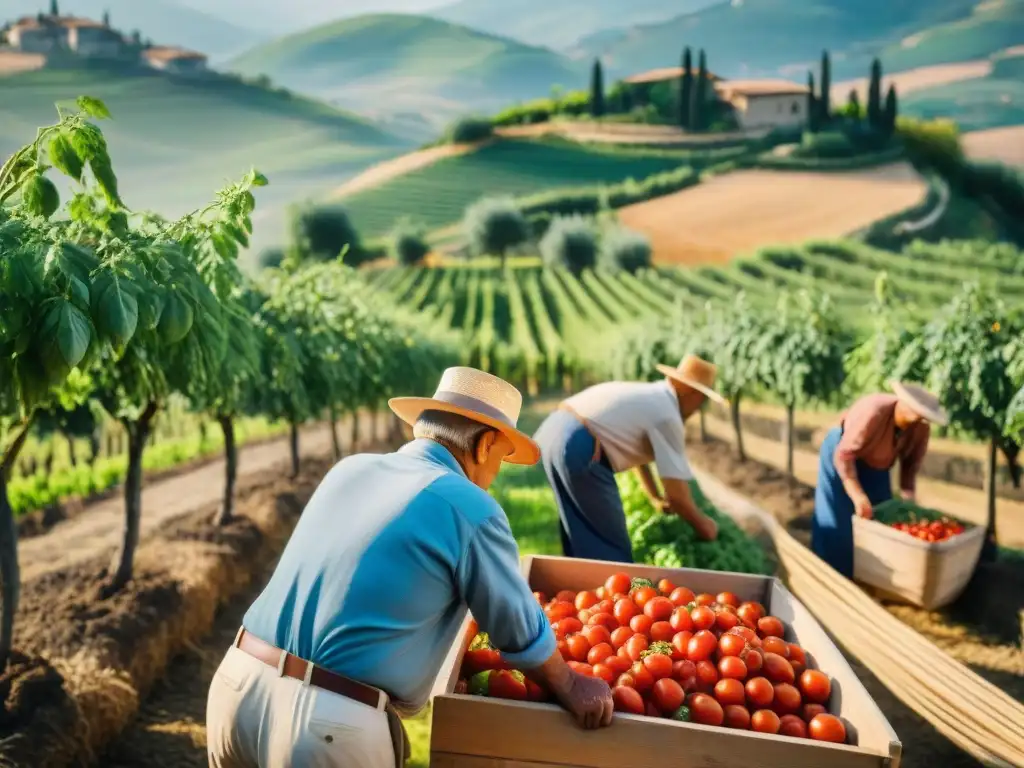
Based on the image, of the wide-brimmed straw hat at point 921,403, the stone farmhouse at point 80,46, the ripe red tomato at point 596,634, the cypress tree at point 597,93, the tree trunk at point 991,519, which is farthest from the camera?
→ the cypress tree at point 597,93

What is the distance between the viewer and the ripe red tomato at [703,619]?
10.3 feet

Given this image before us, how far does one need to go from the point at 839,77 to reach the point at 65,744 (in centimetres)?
2398

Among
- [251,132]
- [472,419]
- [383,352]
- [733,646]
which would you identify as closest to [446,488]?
[472,419]

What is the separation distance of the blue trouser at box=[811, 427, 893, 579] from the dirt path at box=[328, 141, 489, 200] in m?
18.8

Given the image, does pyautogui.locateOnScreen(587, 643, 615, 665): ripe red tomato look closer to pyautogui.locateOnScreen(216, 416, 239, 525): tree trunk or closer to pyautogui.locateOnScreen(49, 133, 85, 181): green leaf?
pyautogui.locateOnScreen(49, 133, 85, 181): green leaf

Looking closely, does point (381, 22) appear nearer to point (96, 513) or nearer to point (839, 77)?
point (839, 77)

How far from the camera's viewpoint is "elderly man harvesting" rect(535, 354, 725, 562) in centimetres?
444

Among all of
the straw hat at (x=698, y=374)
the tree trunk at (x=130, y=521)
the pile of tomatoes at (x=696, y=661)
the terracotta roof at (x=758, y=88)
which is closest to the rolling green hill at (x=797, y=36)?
the terracotta roof at (x=758, y=88)

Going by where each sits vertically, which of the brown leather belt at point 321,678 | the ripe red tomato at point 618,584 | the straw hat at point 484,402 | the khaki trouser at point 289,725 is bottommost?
the ripe red tomato at point 618,584

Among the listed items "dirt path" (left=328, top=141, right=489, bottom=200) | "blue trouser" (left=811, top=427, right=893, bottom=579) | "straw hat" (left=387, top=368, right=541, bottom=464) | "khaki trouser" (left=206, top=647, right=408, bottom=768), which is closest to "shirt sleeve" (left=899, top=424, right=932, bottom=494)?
"blue trouser" (left=811, top=427, right=893, bottom=579)

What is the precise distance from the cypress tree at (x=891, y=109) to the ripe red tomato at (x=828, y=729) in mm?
22448

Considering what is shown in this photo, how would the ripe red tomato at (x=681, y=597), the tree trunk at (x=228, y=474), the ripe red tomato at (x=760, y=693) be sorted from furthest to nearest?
the tree trunk at (x=228, y=474), the ripe red tomato at (x=681, y=597), the ripe red tomato at (x=760, y=693)

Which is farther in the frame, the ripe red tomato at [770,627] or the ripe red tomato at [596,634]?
the ripe red tomato at [770,627]

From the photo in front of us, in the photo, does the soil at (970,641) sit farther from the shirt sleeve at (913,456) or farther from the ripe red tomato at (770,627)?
the ripe red tomato at (770,627)
